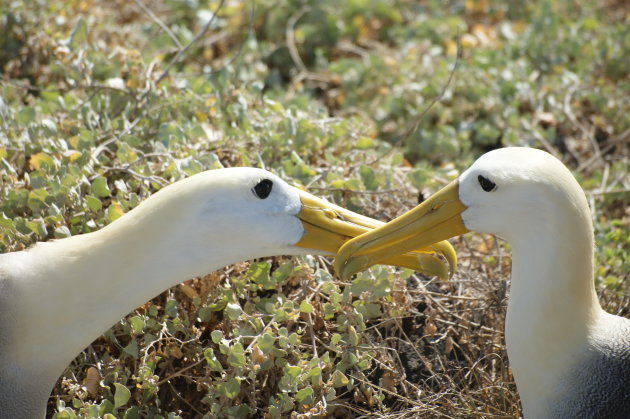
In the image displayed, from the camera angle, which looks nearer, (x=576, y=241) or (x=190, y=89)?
(x=576, y=241)

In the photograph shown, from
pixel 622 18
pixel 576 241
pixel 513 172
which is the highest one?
pixel 513 172

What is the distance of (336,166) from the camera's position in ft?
14.3

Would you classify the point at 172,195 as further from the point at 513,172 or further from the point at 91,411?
the point at 513,172

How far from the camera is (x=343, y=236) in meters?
3.15

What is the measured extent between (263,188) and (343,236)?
35 centimetres

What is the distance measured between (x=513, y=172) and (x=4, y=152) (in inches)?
90.7

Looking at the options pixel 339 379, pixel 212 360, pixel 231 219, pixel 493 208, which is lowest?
pixel 339 379

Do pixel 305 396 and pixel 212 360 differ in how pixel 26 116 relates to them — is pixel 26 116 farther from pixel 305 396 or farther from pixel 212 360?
pixel 305 396

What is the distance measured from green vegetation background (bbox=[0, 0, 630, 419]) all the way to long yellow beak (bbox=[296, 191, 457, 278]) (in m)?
0.46

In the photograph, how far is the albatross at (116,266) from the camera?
9.55ft

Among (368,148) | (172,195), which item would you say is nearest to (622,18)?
(368,148)

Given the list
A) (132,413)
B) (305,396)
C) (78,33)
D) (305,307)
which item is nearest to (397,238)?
(305,307)

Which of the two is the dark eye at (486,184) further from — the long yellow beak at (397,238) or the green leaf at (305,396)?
the green leaf at (305,396)

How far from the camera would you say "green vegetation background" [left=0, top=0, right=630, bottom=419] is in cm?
349
